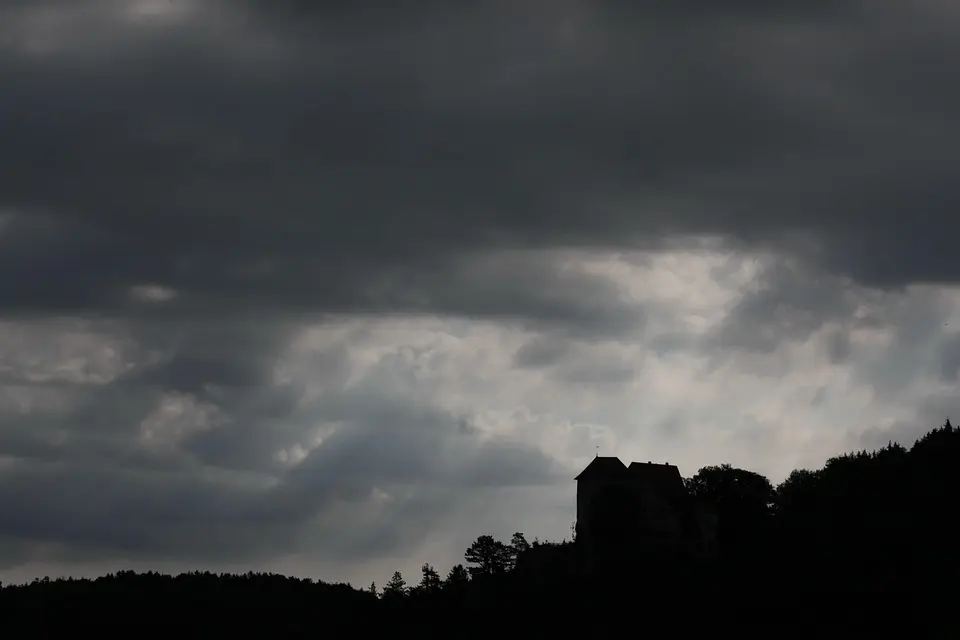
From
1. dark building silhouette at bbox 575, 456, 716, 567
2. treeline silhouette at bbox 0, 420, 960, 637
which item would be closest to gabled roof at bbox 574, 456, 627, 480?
dark building silhouette at bbox 575, 456, 716, 567

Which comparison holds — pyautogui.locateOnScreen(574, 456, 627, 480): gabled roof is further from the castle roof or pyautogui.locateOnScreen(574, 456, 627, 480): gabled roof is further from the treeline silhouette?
the treeline silhouette

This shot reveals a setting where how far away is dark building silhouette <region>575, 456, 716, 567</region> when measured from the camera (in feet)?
434

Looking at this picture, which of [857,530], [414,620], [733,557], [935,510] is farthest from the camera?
[414,620]

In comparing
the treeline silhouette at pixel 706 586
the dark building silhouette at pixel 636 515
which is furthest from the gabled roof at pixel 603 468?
the treeline silhouette at pixel 706 586

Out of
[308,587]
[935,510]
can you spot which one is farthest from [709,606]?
[308,587]

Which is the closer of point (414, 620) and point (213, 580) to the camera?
point (414, 620)

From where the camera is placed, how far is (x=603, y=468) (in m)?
142

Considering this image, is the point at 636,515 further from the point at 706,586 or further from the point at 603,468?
the point at 706,586

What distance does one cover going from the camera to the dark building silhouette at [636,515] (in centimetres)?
13238

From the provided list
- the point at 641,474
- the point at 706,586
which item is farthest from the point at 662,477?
the point at 706,586

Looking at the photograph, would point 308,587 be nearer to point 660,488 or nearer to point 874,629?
point 660,488

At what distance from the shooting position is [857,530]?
292 feet

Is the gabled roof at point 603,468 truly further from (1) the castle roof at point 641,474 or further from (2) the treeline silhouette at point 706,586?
(2) the treeline silhouette at point 706,586

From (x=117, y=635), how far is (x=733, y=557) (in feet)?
252
